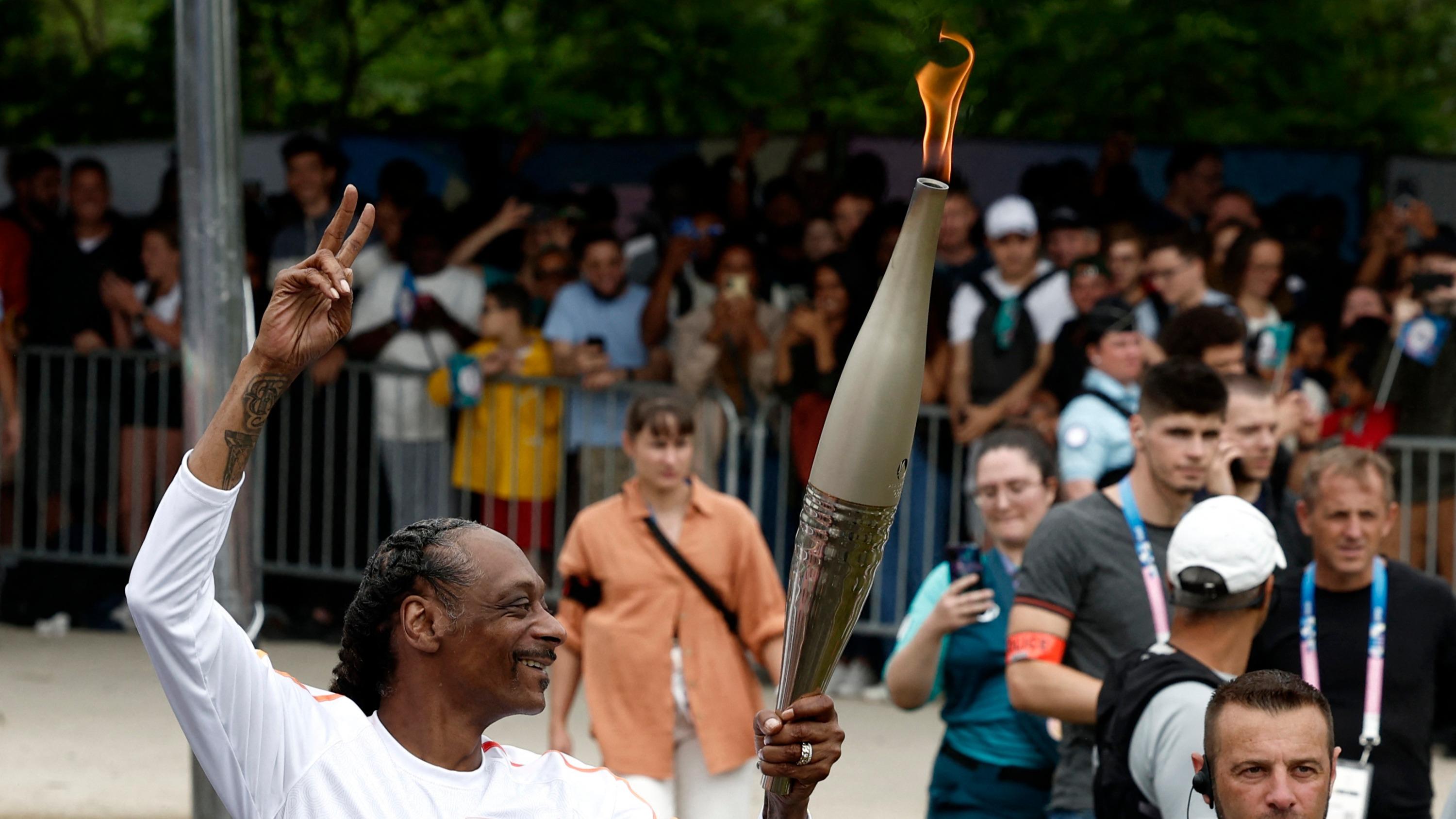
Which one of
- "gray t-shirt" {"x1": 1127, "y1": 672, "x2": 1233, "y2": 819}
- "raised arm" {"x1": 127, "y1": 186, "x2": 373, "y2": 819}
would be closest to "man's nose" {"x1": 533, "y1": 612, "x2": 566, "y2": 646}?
"raised arm" {"x1": 127, "y1": 186, "x2": 373, "y2": 819}

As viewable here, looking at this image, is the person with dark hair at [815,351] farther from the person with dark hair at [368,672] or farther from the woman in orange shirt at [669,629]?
the person with dark hair at [368,672]

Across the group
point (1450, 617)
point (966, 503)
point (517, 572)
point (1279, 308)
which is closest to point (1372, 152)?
point (1279, 308)

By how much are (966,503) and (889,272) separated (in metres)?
6.29

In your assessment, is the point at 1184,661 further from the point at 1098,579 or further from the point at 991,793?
the point at 991,793

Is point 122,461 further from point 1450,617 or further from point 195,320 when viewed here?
point 1450,617

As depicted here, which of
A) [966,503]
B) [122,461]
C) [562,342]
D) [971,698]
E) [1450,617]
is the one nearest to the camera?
[1450,617]

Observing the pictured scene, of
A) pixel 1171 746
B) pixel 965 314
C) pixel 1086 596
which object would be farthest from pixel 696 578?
pixel 965 314

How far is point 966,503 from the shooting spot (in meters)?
8.78

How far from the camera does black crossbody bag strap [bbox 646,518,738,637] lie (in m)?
5.95

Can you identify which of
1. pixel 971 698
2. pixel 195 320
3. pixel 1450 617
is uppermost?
pixel 195 320

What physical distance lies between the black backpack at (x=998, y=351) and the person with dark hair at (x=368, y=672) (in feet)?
19.3

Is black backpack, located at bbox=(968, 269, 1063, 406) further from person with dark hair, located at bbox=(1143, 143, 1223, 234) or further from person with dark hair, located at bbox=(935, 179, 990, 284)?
person with dark hair, located at bbox=(1143, 143, 1223, 234)

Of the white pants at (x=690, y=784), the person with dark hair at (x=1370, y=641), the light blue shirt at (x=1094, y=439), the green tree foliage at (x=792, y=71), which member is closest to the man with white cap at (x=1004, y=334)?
the light blue shirt at (x=1094, y=439)

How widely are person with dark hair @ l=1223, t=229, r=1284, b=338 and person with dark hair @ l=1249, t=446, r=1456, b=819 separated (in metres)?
4.04
